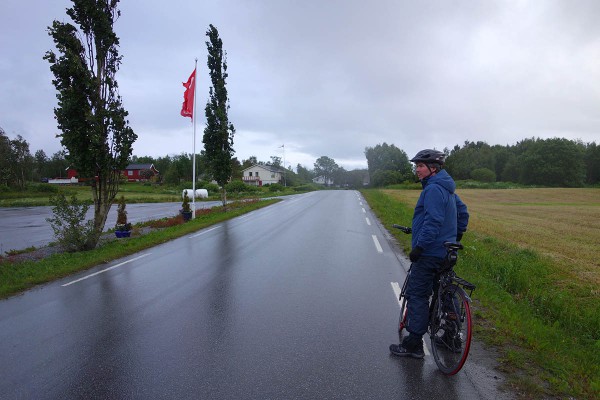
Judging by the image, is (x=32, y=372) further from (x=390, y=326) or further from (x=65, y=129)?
(x=65, y=129)

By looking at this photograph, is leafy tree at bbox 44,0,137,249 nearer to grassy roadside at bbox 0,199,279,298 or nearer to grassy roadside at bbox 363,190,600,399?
grassy roadside at bbox 0,199,279,298

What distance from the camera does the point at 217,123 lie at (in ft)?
77.0

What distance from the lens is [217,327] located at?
15.3 feet

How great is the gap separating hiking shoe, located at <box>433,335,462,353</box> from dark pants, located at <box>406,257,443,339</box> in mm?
227

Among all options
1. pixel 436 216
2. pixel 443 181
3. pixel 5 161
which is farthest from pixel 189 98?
pixel 5 161

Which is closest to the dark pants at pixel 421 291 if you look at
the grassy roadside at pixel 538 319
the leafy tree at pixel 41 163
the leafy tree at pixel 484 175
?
the grassy roadside at pixel 538 319

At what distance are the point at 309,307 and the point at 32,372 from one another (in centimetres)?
323

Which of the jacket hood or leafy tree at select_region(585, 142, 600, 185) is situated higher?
leafy tree at select_region(585, 142, 600, 185)

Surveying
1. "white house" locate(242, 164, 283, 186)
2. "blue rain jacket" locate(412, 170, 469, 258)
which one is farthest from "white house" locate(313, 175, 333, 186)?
"blue rain jacket" locate(412, 170, 469, 258)

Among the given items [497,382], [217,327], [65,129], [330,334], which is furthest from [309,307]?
[65,129]

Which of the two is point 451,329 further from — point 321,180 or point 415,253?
point 321,180

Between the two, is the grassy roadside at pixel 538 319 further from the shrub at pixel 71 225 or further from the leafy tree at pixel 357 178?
the leafy tree at pixel 357 178

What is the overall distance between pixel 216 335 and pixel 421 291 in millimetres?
2393

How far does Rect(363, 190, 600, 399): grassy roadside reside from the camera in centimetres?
339
